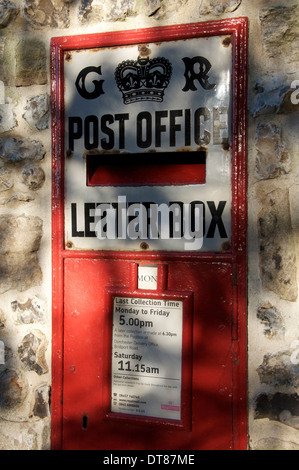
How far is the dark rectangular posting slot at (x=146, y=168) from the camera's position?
1707 mm

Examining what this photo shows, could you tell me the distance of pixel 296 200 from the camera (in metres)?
1.60

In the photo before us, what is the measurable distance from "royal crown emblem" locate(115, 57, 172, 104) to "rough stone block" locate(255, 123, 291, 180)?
1.22 ft

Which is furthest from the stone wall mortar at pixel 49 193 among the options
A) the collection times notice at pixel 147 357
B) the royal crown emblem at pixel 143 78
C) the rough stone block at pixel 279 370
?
the collection times notice at pixel 147 357

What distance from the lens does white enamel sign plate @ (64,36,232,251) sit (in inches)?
65.0

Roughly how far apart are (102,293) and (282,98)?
2.98 ft

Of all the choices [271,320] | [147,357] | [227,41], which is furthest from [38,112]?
[271,320]

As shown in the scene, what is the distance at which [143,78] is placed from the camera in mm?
1714

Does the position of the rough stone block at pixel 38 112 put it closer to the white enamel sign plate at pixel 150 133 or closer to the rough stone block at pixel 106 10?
the white enamel sign plate at pixel 150 133

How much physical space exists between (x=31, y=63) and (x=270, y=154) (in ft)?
3.13

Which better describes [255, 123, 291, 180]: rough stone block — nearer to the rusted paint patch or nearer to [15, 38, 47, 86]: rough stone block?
the rusted paint patch

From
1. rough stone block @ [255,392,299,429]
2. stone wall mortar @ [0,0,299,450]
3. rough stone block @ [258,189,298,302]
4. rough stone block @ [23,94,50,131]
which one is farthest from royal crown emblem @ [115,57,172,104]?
rough stone block @ [255,392,299,429]

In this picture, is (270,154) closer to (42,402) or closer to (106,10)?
(106,10)
